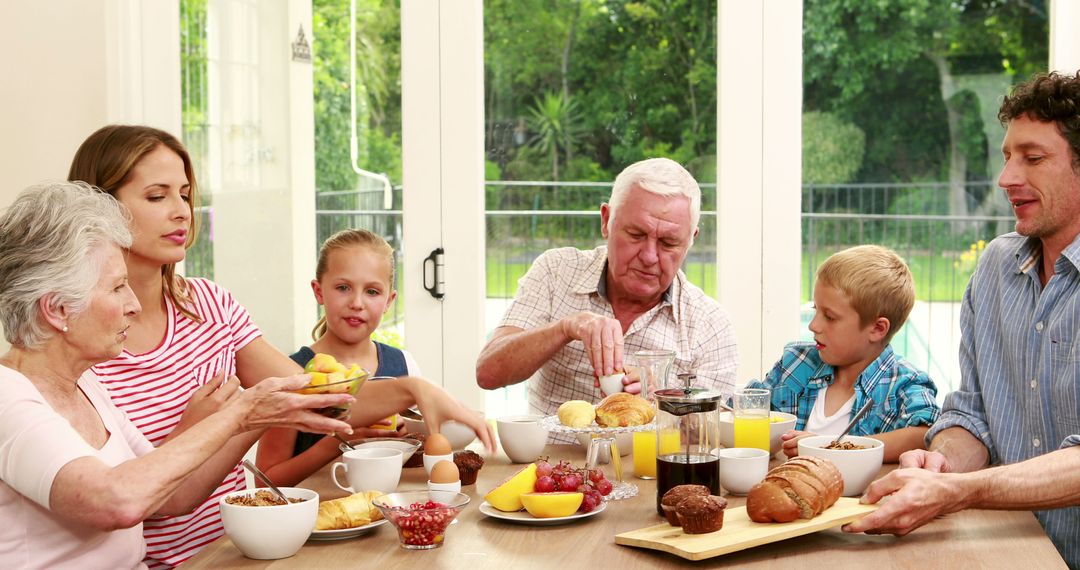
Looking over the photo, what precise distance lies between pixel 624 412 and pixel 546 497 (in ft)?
1.07

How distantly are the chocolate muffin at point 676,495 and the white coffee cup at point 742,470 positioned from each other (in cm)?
23

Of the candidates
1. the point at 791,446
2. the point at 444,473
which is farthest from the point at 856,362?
the point at 444,473

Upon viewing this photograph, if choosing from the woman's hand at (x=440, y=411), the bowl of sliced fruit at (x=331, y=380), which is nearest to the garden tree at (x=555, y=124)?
the woman's hand at (x=440, y=411)

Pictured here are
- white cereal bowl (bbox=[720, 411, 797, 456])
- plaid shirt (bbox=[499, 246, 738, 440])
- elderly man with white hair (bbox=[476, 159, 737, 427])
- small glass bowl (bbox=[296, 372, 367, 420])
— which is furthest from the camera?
plaid shirt (bbox=[499, 246, 738, 440])

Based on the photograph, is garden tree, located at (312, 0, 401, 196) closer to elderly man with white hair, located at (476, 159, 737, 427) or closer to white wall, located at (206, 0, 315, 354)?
white wall, located at (206, 0, 315, 354)

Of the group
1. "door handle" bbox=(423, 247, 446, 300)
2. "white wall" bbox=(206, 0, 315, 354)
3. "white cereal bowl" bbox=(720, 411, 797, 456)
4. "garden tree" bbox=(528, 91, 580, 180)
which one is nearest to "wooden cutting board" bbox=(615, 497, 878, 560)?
"white cereal bowl" bbox=(720, 411, 797, 456)

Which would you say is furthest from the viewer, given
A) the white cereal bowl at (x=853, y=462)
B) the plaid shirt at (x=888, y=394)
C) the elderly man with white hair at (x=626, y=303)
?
the elderly man with white hair at (x=626, y=303)

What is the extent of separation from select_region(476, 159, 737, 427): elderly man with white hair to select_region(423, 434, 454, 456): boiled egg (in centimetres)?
64

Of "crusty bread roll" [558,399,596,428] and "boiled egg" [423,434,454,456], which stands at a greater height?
"crusty bread roll" [558,399,596,428]

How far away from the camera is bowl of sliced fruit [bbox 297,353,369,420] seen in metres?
1.84

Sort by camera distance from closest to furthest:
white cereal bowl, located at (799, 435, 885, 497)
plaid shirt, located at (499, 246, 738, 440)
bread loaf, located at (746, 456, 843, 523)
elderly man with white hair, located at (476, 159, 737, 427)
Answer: bread loaf, located at (746, 456, 843, 523)
white cereal bowl, located at (799, 435, 885, 497)
elderly man with white hair, located at (476, 159, 737, 427)
plaid shirt, located at (499, 246, 738, 440)

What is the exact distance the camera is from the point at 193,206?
2.42m

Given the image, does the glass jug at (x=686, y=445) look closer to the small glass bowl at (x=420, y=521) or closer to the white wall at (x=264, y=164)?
the small glass bowl at (x=420, y=521)

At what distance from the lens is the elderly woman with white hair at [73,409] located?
5.45ft
